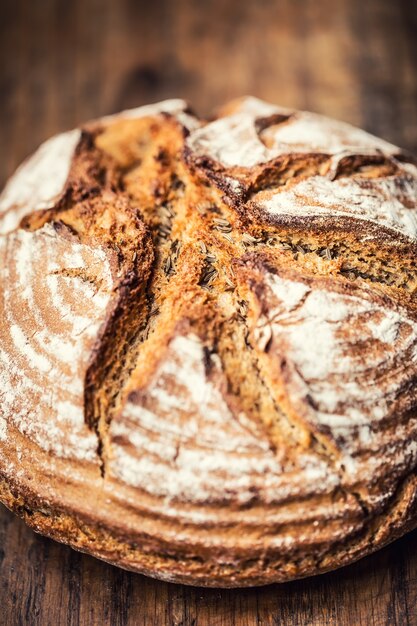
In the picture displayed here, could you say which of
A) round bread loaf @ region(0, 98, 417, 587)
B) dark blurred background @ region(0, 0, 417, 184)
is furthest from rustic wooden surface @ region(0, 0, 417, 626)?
round bread loaf @ region(0, 98, 417, 587)

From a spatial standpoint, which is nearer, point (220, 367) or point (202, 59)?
point (220, 367)

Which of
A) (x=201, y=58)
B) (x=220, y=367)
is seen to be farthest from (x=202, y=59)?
(x=220, y=367)

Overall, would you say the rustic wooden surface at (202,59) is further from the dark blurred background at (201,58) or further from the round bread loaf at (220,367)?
the round bread loaf at (220,367)

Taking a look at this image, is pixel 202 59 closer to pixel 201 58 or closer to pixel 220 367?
pixel 201 58

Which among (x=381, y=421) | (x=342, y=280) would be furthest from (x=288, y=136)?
(x=381, y=421)

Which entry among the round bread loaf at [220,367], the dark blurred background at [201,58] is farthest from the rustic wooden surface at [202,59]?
the round bread loaf at [220,367]

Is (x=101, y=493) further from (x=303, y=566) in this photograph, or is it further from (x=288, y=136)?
(x=288, y=136)
